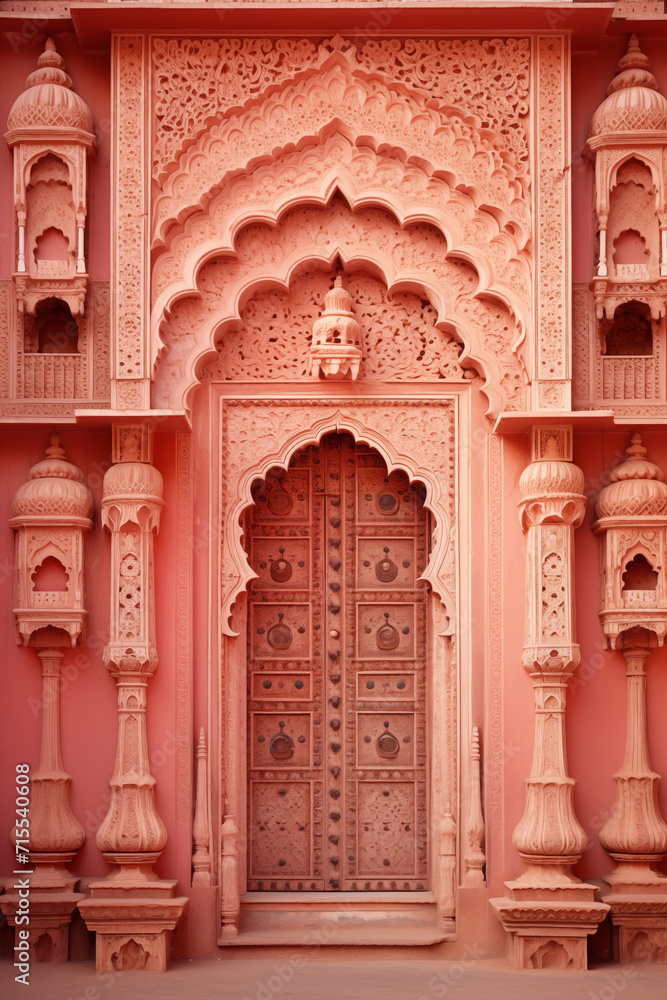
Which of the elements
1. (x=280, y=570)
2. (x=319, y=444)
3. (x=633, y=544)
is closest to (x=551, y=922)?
(x=633, y=544)

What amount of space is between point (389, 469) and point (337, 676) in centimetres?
117

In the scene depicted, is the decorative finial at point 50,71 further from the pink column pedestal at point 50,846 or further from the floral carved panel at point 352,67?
the pink column pedestal at point 50,846

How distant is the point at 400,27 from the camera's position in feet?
23.9

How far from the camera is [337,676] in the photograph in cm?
767

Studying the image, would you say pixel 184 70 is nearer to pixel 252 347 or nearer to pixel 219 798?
pixel 252 347

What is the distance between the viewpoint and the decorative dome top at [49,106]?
723 centimetres

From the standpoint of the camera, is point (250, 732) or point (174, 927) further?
point (250, 732)

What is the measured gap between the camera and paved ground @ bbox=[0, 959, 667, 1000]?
20.4 ft

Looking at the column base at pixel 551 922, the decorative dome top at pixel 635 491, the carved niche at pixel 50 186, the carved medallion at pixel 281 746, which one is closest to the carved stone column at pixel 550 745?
the column base at pixel 551 922

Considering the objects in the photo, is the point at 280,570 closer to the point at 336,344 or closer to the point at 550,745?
the point at 336,344

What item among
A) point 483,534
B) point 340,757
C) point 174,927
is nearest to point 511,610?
point 483,534

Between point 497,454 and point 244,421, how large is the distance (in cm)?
137

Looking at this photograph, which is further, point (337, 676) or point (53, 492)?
point (337, 676)

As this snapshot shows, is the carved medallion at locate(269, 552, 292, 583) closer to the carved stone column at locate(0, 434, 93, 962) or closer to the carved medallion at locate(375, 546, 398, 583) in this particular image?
the carved medallion at locate(375, 546, 398, 583)
